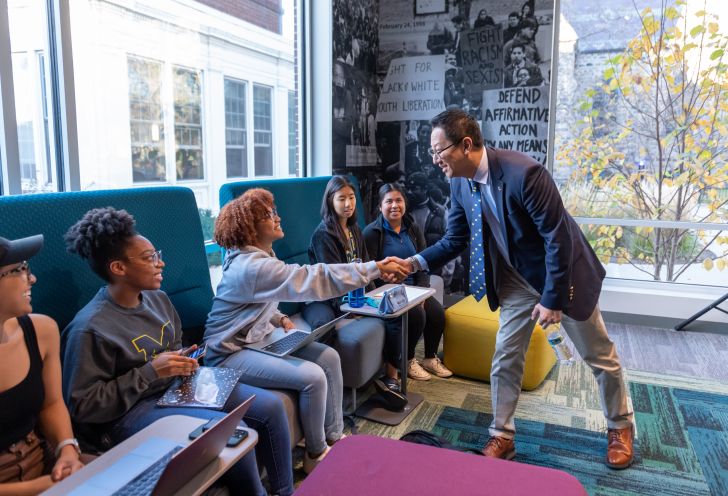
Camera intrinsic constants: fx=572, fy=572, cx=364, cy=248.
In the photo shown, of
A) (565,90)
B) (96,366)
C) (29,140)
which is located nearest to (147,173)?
(29,140)

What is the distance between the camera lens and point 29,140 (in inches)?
97.8

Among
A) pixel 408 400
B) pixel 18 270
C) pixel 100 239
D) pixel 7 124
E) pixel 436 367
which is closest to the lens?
pixel 18 270

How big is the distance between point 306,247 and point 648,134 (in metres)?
3.42

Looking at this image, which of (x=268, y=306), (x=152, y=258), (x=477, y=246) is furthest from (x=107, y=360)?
(x=477, y=246)

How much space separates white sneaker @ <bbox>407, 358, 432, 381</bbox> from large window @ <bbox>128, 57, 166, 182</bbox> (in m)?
1.96

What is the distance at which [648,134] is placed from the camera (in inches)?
202

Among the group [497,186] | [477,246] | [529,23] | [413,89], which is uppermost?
[529,23]

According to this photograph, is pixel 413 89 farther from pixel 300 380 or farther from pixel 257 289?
pixel 300 380

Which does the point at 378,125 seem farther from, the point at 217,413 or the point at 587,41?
the point at 217,413

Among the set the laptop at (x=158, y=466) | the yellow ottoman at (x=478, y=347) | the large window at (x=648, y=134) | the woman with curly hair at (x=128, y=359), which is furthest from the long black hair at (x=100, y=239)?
the large window at (x=648, y=134)

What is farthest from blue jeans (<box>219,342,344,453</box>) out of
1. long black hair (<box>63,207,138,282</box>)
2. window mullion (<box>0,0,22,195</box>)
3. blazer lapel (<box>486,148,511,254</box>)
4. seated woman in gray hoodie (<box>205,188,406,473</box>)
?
window mullion (<box>0,0,22,195</box>)

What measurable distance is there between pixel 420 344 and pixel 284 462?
2417 millimetres

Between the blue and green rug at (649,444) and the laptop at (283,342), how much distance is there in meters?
0.95

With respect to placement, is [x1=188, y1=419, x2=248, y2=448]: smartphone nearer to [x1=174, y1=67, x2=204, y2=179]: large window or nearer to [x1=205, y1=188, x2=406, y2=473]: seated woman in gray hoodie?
[x1=205, y1=188, x2=406, y2=473]: seated woman in gray hoodie
